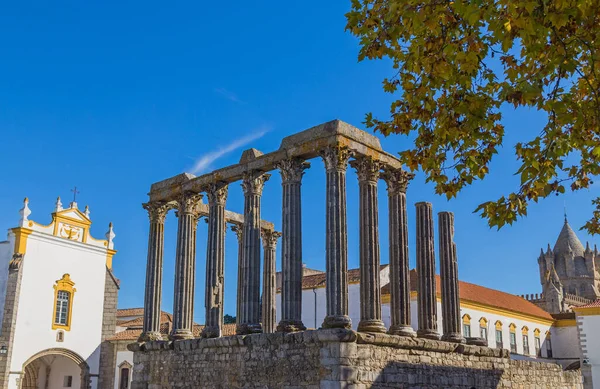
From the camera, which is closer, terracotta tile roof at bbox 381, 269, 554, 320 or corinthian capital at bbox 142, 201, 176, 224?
corinthian capital at bbox 142, 201, 176, 224

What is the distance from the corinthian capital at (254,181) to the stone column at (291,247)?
4.01ft

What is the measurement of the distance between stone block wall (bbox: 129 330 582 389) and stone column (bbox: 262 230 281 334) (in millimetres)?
4688

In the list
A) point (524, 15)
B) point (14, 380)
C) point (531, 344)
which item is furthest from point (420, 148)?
point (531, 344)

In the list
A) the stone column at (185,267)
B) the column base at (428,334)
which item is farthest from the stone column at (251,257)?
the column base at (428,334)

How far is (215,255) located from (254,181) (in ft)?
9.08

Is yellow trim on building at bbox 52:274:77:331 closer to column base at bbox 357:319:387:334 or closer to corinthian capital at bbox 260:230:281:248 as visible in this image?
corinthian capital at bbox 260:230:281:248

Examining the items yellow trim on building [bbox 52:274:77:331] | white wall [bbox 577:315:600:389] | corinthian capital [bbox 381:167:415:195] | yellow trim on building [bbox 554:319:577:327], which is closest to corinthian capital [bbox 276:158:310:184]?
corinthian capital [bbox 381:167:415:195]

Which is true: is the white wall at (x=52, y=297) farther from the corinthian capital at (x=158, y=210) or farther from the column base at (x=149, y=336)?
the column base at (x=149, y=336)

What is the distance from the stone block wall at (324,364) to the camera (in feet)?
51.7

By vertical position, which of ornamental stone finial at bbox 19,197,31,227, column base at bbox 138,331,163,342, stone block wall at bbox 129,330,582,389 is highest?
ornamental stone finial at bbox 19,197,31,227

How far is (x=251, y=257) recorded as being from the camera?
1956cm

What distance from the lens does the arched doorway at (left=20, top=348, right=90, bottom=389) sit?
31.7 m

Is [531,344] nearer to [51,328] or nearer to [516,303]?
[516,303]

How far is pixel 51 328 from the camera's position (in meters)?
30.2
